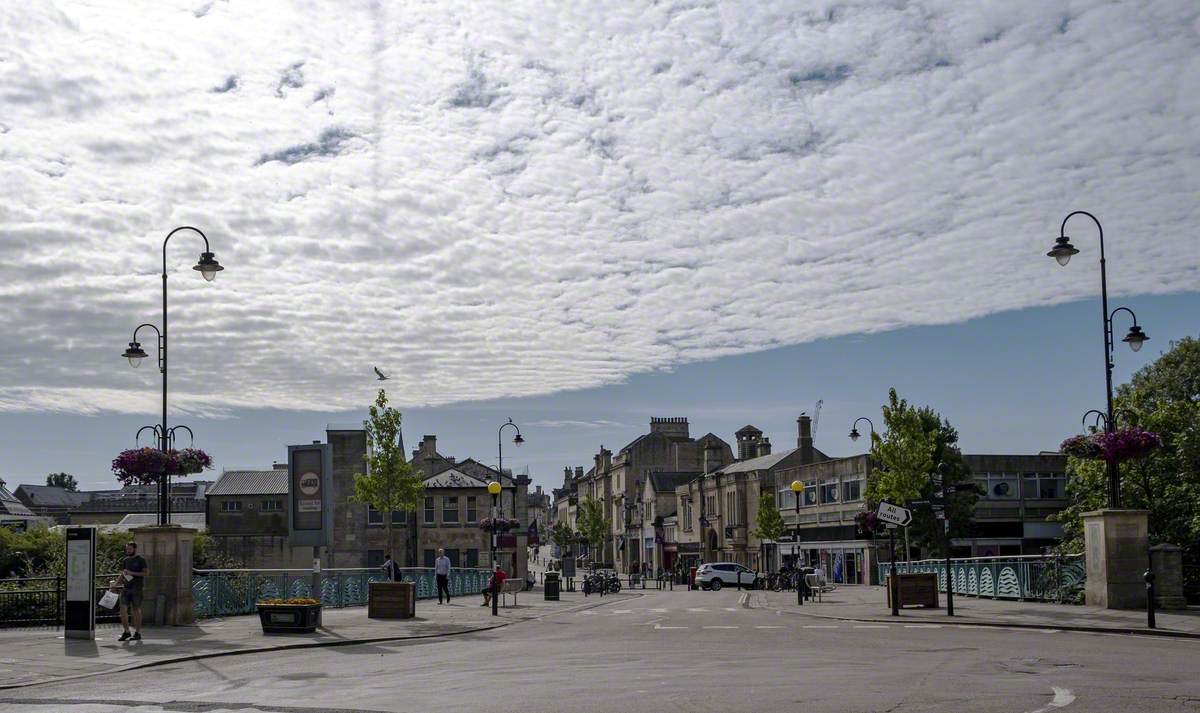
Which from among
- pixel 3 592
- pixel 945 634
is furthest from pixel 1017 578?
pixel 3 592

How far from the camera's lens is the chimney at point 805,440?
3290 inches

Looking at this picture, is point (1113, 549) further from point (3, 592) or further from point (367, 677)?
point (3, 592)

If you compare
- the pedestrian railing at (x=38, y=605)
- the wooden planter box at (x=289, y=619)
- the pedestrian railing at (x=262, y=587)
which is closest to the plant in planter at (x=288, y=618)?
the wooden planter box at (x=289, y=619)

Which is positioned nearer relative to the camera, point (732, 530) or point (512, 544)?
point (512, 544)

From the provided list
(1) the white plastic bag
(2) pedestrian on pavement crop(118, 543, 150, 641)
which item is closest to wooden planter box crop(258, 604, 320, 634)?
(2) pedestrian on pavement crop(118, 543, 150, 641)

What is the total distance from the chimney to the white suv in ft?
70.1

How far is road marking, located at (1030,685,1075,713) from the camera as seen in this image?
11.3m

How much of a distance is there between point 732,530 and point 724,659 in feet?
226

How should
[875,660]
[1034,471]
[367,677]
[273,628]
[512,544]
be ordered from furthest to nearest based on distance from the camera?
[512,544] < [1034,471] < [273,628] < [875,660] < [367,677]

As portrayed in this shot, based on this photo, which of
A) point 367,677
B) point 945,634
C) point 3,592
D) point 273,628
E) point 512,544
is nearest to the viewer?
point 367,677

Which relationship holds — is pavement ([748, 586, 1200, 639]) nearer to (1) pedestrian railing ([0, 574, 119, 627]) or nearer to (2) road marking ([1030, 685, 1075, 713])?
(2) road marking ([1030, 685, 1075, 713])

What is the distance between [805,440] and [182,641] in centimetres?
6635

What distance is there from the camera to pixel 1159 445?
26.2m

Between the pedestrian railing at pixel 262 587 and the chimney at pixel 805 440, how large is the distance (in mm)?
49416
